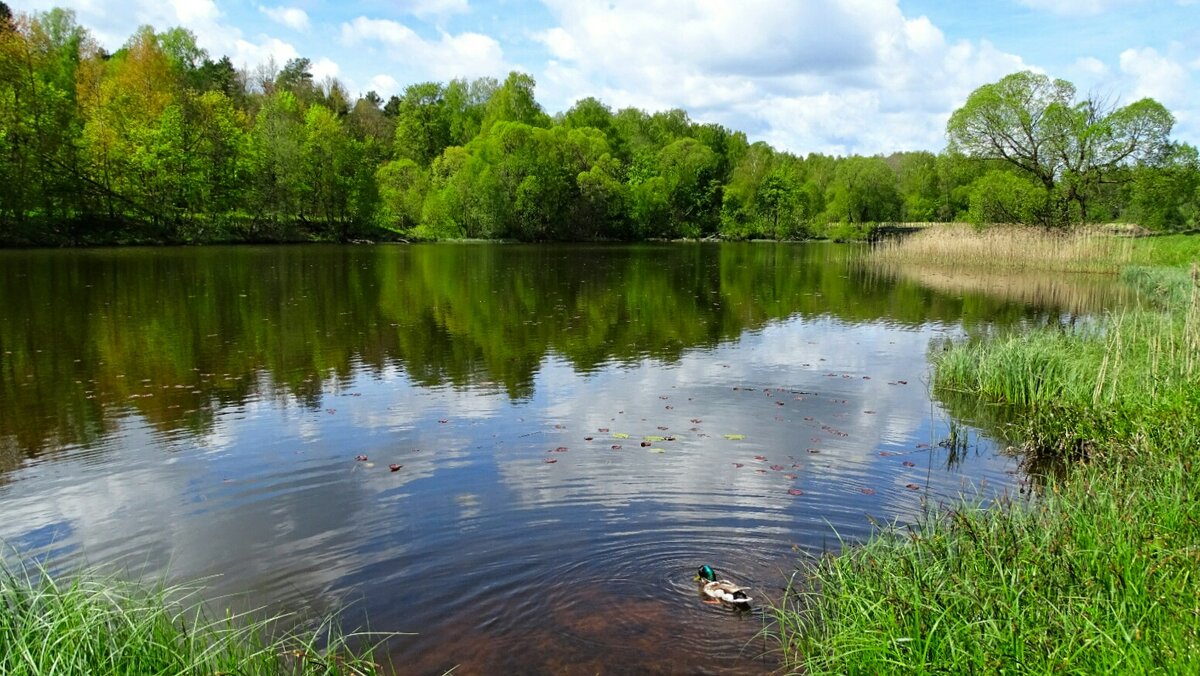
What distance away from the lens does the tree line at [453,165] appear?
4991 cm

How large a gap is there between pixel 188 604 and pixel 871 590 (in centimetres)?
508

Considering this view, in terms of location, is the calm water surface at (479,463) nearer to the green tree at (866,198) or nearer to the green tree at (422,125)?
the green tree at (422,125)

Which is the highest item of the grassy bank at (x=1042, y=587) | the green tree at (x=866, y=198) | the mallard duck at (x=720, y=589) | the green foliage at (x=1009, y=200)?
the green tree at (x=866, y=198)

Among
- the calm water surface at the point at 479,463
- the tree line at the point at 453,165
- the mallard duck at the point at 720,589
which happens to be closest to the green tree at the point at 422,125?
the tree line at the point at 453,165

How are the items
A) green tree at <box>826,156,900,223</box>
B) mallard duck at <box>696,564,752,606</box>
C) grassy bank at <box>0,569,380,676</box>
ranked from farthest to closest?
green tree at <box>826,156,900,223</box> < mallard duck at <box>696,564,752,606</box> < grassy bank at <box>0,569,380,676</box>

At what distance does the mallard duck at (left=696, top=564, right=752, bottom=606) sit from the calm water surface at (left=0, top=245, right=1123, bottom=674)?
12cm

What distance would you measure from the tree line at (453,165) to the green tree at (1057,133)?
122 mm

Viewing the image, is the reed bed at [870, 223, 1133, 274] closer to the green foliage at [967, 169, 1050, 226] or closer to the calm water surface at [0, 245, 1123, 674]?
the green foliage at [967, 169, 1050, 226]

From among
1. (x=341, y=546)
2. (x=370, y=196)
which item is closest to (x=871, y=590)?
(x=341, y=546)

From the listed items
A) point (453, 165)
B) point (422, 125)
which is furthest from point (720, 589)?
point (422, 125)

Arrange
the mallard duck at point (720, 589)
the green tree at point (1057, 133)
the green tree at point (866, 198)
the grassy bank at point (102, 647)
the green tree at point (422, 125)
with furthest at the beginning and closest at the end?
the green tree at point (866, 198) < the green tree at point (422, 125) < the green tree at point (1057, 133) < the mallard duck at point (720, 589) < the grassy bank at point (102, 647)

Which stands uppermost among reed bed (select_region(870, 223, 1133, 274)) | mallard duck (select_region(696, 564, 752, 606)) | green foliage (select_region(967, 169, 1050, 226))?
green foliage (select_region(967, 169, 1050, 226))

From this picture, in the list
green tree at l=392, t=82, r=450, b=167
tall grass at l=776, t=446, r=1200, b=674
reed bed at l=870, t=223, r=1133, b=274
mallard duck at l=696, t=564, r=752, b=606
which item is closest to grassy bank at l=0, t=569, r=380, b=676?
mallard duck at l=696, t=564, r=752, b=606

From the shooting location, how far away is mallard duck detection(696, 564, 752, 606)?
18.8 feet
